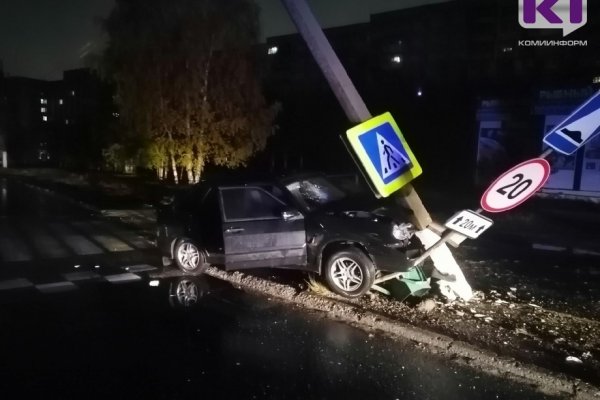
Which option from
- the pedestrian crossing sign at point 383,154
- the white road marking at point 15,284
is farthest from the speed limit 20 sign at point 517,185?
the white road marking at point 15,284

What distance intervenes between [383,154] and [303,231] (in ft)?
5.33

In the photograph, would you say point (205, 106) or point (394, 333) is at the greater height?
point (205, 106)

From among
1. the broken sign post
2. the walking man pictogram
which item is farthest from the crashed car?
the walking man pictogram

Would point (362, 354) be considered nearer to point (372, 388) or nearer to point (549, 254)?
point (372, 388)

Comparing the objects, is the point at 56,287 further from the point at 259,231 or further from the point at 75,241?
the point at 75,241

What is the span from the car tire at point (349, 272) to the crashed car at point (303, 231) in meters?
0.01

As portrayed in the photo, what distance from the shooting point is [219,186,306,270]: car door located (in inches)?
264

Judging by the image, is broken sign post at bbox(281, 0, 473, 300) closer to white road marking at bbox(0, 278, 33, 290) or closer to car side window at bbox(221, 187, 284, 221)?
car side window at bbox(221, 187, 284, 221)

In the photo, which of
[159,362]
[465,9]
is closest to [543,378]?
[159,362]

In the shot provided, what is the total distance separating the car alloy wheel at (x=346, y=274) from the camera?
6312 mm

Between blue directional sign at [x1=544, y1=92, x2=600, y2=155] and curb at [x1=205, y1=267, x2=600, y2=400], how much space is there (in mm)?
2275

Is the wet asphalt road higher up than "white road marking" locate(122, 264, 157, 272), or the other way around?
"white road marking" locate(122, 264, 157, 272)

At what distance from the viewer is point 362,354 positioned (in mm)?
4855

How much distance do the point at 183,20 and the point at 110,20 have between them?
338 centimetres
